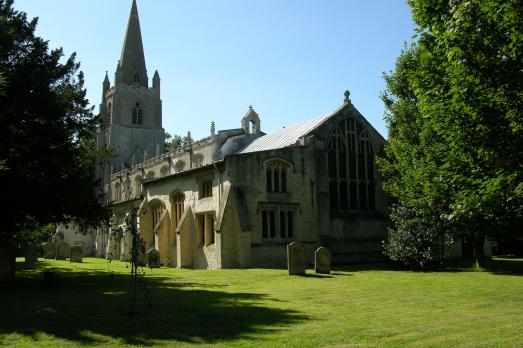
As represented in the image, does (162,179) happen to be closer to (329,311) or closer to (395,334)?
(329,311)

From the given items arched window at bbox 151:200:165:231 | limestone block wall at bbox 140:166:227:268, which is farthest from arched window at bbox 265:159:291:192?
arched window at bbox 151:200:165:231

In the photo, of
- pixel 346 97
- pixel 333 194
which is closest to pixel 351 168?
pixel 333 194

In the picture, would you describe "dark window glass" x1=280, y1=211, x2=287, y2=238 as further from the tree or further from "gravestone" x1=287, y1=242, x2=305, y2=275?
the tree

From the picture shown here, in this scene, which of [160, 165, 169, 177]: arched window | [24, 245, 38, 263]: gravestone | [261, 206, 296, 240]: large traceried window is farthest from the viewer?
[160, 165, 169, 177]: arched window

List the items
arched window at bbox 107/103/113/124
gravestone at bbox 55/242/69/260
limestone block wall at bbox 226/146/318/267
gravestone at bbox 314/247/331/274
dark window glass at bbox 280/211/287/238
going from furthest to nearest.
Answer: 1. arched window at bbox 107/103/113/124
2. gravestone at bbox 55/242/69/260
3. dark window glass at bbox 280/211/287/238
4. limestone block wall at bbox 226/146/318/267
5. gravestone at bbox 314/247/331/274

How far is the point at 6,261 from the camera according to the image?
1961cm

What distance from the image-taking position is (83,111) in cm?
2117

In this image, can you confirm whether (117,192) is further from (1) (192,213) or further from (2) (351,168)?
(2) (351,168)

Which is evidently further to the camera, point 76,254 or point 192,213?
point 76,254

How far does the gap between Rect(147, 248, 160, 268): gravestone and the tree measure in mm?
8646

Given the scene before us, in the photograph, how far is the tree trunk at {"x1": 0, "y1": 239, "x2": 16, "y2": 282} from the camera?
63.7 feet

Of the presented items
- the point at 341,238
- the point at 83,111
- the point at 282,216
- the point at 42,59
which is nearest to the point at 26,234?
the point at 83,111

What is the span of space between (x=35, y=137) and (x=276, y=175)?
1386 cm

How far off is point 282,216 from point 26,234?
13539 millimetres
